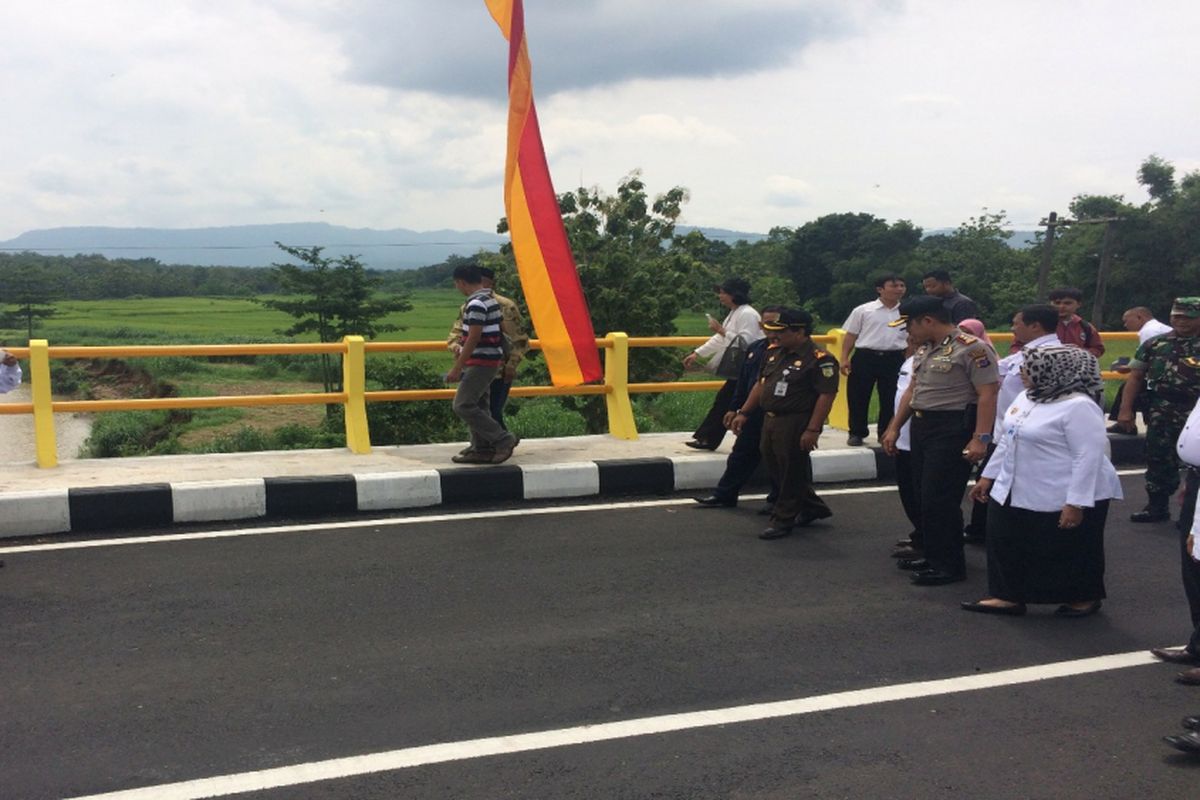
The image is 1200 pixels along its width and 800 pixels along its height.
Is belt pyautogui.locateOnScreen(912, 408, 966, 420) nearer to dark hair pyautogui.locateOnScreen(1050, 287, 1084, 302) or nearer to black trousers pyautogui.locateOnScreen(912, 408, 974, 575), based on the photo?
black trousers pyautogui.locateOnScreen(912, 408, 974, 575)

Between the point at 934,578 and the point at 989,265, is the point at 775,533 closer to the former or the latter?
the point at 934,578

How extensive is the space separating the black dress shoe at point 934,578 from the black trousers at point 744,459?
1.48 meters

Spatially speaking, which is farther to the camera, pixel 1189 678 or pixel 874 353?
pixel 874 353

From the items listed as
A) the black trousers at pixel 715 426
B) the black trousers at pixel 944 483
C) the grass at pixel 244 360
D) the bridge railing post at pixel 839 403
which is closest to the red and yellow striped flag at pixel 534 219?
the black trousers at pixel 715 426

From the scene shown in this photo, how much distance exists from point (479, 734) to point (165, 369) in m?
35.8

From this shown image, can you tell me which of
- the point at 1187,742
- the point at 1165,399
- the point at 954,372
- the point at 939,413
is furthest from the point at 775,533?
the point at 1187,742

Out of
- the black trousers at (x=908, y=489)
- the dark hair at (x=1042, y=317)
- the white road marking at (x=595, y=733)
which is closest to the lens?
the white road marking at (x=595, y=733)

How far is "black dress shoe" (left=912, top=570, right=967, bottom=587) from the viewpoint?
5.72m

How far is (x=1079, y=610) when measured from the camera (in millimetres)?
5238

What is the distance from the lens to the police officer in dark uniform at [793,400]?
655 cm

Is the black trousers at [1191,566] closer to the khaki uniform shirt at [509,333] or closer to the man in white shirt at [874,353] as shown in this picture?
the man in white shirt at [874,353]

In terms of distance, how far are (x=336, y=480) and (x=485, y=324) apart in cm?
146

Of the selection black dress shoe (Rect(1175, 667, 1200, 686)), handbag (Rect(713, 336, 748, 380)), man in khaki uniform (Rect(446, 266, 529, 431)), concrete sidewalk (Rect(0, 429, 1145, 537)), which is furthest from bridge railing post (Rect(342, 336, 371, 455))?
black dress shoe (Rect(1175, 667, 1200, 686))

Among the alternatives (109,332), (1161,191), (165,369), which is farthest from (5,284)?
(1161,191)
